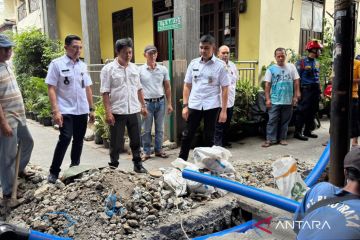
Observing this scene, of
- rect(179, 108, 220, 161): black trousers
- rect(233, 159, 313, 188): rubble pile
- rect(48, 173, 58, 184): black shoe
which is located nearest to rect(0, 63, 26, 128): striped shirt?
rect(48, 173, 58, 184): black shoe

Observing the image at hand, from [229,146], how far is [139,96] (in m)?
2.26

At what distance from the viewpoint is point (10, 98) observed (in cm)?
368

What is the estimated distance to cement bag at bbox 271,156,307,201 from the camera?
324 centimetres

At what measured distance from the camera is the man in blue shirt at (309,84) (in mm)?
6161

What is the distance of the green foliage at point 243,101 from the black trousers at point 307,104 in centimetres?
92

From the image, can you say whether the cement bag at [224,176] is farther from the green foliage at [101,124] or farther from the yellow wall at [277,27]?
the yellow wall at [277,27]

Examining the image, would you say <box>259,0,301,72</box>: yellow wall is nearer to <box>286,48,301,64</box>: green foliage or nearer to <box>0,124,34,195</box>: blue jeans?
<box>286,48,301,64</box>: green foliage

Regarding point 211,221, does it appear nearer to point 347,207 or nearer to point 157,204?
point 157,204

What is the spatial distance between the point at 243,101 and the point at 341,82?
396cm

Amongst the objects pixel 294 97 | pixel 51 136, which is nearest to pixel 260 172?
pixel 294 97

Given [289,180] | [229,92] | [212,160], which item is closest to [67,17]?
[229,92]

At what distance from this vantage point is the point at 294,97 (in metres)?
6.16

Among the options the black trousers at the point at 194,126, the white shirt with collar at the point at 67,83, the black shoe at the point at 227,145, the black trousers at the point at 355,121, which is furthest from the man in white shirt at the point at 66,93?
the black trousers at the point at 355,121

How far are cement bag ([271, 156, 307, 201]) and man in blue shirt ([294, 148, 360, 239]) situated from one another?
1649 mm
